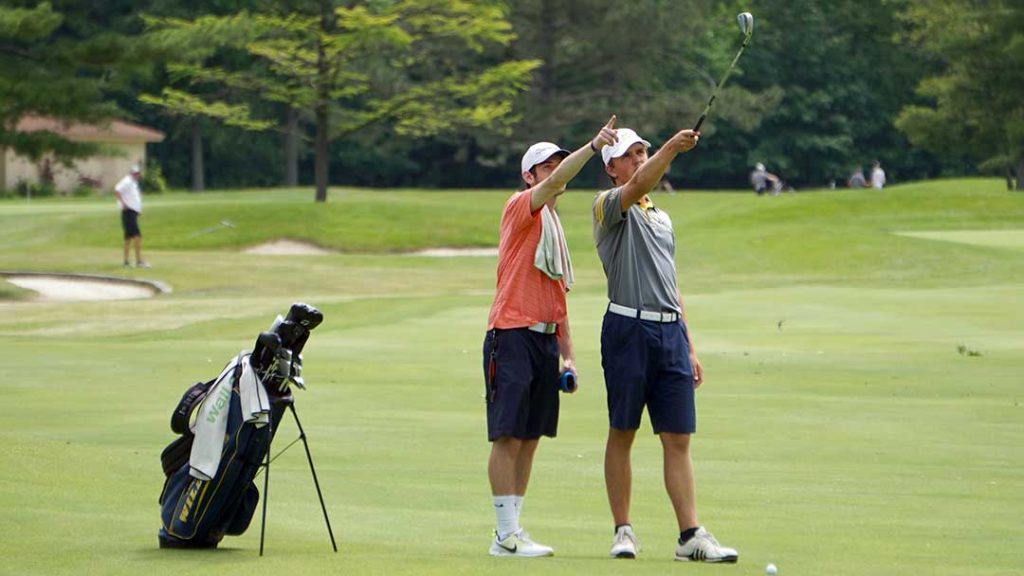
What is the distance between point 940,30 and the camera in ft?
226

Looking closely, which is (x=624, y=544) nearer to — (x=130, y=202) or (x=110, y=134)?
(x=130, y=202)

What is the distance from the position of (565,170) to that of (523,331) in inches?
32.0

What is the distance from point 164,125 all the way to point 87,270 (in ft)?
171

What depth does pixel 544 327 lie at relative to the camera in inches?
318

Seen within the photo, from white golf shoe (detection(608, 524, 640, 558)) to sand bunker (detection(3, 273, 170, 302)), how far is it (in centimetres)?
2499

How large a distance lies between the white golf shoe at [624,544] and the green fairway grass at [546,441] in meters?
0.15

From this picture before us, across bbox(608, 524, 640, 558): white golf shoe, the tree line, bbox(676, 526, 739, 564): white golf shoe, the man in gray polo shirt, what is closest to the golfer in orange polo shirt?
the man in gray polo shirt

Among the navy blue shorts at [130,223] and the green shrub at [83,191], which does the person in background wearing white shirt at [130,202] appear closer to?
the navy blue shorts at [130,223]

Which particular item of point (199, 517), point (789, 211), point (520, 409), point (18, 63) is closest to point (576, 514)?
point (520, 409)

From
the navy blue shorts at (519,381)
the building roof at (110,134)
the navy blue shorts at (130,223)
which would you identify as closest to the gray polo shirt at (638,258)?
the navy blue shorts at (519,381)

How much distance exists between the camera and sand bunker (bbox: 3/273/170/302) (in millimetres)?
32844

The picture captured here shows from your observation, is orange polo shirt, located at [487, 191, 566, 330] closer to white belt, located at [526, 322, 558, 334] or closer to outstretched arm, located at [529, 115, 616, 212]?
white belt, located at [526, 322, 558, 334]

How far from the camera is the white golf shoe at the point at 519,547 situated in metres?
7.77

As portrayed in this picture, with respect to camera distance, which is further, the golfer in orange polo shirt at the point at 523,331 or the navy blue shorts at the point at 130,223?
the navy blue shorts at the point at 130,223
